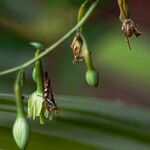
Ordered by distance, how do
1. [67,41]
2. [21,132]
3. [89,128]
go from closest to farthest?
[21,132] → [89,128] → [67,41]

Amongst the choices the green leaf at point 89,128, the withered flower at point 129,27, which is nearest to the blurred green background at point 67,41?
the green leaf at point 89,128

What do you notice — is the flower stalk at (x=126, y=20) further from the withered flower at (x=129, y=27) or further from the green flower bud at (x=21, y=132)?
the green flower bud at (x=21, y=132)

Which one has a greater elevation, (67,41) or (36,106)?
(67,41)

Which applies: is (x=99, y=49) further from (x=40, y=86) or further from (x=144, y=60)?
(x=40, y=86)

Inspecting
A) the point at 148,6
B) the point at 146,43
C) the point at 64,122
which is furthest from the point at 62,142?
the point at 148,6

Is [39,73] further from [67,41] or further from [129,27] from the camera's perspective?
[67,41]

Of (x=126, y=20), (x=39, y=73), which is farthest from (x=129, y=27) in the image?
(x=39, y=73)

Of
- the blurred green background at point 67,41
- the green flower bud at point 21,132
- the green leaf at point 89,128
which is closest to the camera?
the green flower bud at point 21,132

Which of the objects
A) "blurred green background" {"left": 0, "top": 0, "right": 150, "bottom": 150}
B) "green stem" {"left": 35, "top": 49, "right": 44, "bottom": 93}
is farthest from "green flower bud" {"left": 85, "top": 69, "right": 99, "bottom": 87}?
"blurred green background" {"left": 0, "top": 0, "right": 150, "bottom": 150}
